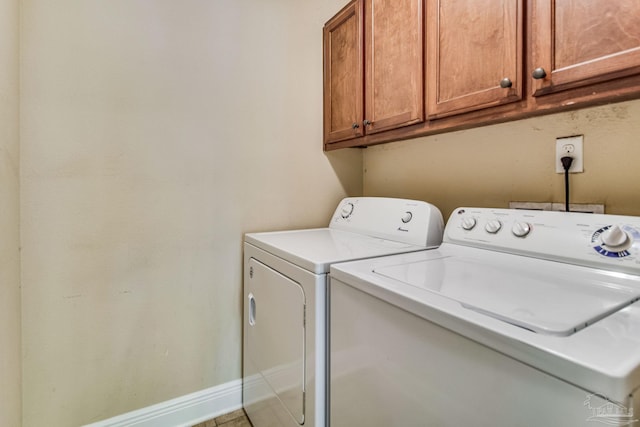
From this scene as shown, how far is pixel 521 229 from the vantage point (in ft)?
3.29

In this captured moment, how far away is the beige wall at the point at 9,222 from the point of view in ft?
3.33

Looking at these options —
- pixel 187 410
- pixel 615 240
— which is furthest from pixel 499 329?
pixel 187 410

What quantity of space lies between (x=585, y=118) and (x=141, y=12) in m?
1.88

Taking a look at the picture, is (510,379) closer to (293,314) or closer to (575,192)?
(293,314)

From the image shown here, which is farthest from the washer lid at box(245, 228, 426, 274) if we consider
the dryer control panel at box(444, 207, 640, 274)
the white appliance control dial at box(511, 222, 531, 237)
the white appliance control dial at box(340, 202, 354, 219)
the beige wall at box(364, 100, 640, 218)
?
the beige wall at box(364, 100, 640, 218)

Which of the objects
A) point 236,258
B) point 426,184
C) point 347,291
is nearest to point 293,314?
point 347,291

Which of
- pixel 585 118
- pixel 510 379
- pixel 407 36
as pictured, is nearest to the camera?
pixel 510 379

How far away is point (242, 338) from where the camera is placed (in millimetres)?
1654

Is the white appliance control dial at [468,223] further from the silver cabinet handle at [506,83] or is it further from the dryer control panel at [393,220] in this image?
the silver cabinet handle at [506,83]

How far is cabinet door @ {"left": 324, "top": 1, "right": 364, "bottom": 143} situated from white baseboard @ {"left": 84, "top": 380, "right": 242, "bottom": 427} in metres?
1.53

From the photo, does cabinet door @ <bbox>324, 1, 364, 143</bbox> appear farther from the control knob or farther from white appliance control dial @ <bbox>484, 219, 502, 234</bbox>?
the control knob

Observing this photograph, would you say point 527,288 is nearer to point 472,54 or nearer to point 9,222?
point 472,54

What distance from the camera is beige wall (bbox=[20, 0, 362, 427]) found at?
123 centimetres

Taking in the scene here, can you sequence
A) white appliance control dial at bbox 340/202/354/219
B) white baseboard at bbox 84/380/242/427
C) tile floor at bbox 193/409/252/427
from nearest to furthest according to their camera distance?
white baseboard at bbox 84/380/242/427 < tile floor at bbox 193/409/252/427 < white appliance control dial at bbox 340/202/354/219
